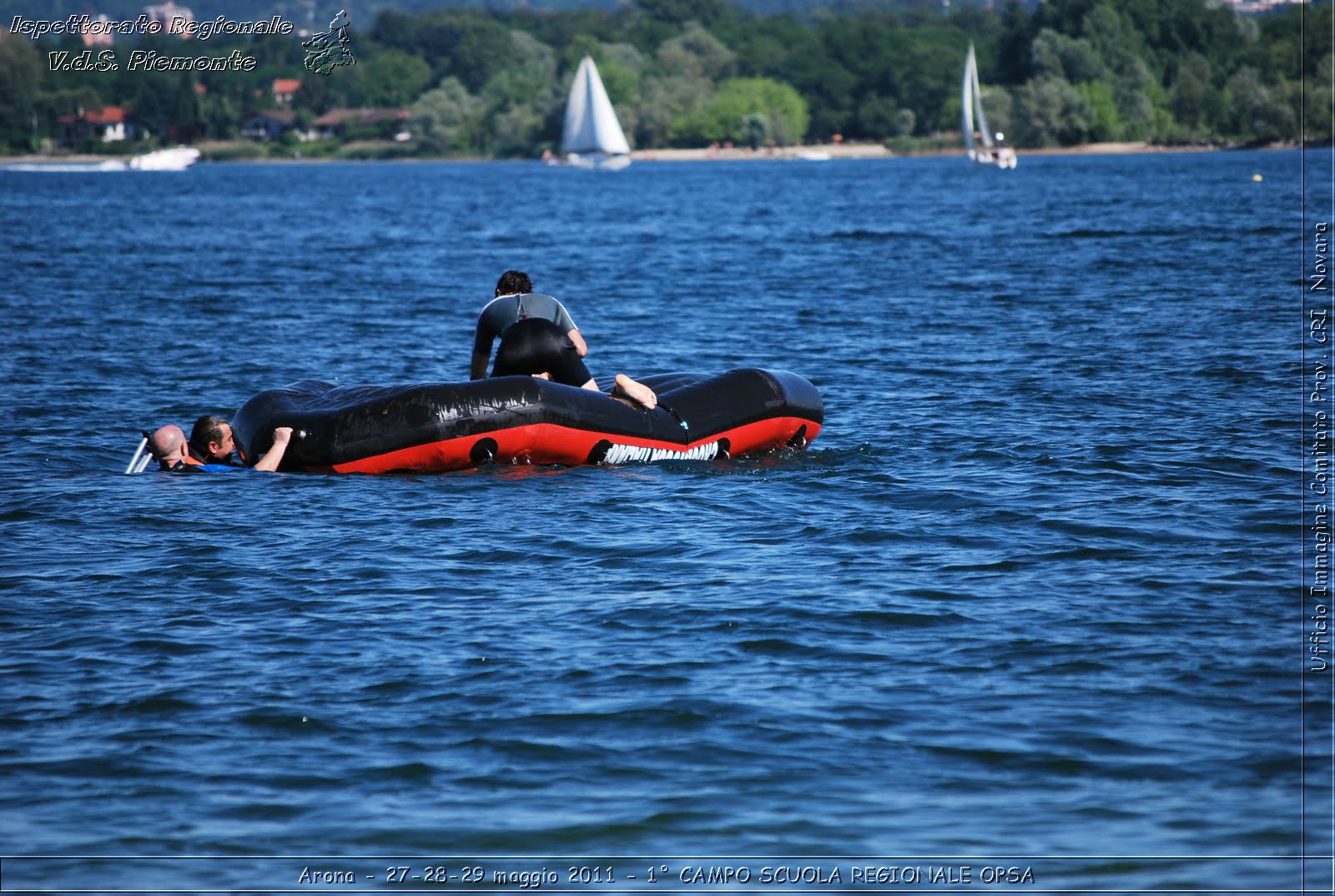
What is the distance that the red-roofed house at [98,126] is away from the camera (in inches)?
5320

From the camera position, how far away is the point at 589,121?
106m

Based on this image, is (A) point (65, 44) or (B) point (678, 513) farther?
(A) point (65, 44)

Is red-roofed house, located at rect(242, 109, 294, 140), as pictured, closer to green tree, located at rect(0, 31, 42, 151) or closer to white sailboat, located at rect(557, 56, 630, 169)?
green tree, located at rect(0, 31, 42, 151)

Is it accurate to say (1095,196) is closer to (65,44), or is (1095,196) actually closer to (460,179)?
(460,179)

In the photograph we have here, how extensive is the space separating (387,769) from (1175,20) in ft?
443

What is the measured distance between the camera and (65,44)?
10225cm

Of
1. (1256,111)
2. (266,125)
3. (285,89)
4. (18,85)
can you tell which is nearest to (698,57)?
(266,125)

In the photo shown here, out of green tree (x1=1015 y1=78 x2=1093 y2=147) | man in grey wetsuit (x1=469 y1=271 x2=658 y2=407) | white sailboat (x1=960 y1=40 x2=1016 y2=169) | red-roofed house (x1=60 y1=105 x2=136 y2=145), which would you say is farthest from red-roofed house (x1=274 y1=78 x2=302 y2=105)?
man in grey wetsuit (x1=469 y1=271 x2=658 y2=407)

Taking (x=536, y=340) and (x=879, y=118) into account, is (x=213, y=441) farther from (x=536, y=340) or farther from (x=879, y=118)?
(x=879, y=118)

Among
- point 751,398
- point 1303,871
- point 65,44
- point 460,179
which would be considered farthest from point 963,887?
point 65,44

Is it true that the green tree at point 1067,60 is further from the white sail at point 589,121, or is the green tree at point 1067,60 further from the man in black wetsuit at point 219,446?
the man in black wetsuit at point 219,446

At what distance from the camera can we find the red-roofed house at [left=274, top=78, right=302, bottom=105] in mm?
168875

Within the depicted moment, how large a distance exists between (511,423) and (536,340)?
81 cm
